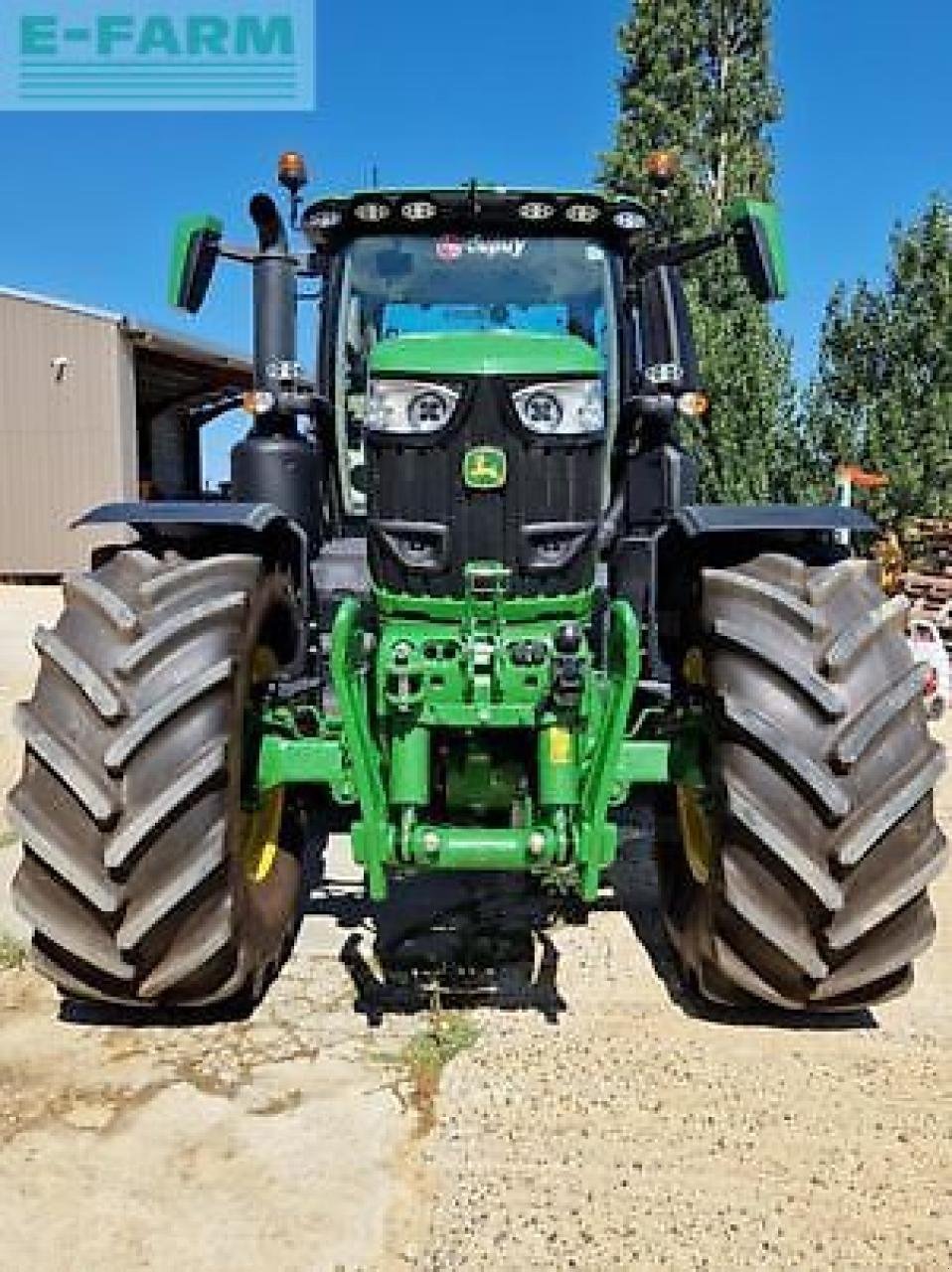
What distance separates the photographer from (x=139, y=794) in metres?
3.24

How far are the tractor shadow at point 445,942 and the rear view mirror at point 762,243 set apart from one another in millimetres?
2259

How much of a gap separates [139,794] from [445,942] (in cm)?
141

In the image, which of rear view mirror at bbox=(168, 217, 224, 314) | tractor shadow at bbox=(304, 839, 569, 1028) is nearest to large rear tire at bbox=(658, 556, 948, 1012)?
tractor shadow at bbox=(304, 839, 569, 1028)

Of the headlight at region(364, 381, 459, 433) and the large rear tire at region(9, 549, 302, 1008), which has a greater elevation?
the headlight at region(364, 381, 459, 433)

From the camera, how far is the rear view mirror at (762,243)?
4.25 metres

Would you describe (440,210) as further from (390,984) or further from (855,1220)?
(855,1220)

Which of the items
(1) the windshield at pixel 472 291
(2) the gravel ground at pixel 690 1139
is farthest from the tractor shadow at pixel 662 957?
(1) the windshield at pixel 472 291

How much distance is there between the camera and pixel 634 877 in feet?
16.7

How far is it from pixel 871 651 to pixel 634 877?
194cm

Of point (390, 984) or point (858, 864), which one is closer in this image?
point (858, 864)

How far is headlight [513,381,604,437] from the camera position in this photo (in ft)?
11.7

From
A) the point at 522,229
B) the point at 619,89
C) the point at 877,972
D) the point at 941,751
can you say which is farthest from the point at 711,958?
the point at 619,89

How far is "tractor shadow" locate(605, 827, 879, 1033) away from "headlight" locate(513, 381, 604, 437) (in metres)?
1.67

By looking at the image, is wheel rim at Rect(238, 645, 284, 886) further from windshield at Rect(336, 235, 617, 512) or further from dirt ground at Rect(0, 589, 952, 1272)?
windshield at Rect(336, 235, 617, 512)
